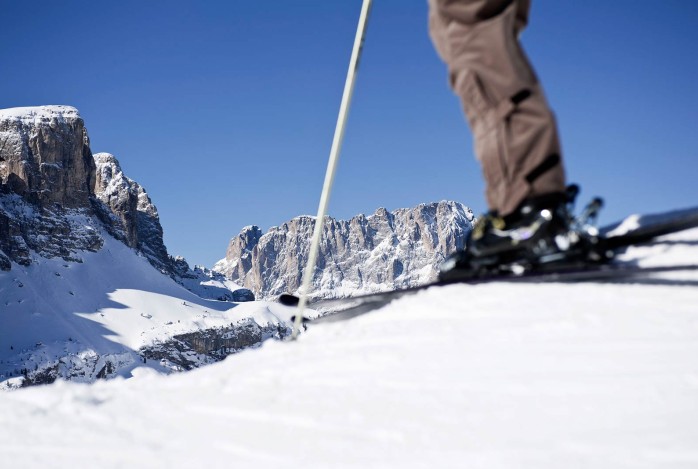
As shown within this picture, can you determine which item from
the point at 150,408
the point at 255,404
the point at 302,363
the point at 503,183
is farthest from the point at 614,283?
the point at 150,408

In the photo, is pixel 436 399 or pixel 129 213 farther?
pixel 129 213

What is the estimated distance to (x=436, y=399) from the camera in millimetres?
1291

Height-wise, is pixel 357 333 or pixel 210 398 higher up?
pixel 357 333

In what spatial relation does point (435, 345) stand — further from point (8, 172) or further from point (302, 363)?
point (8, 172)

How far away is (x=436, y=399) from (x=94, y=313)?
12721 centimetres

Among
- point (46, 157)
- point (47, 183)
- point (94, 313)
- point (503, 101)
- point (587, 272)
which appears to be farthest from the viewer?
point (46, 157)

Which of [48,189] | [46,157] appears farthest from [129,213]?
[46,157]

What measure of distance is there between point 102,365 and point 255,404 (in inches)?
4409

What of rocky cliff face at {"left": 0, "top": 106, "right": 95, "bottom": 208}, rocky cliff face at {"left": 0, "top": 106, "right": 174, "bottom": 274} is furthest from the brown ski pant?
rocky cliff face at {"left": 0, "top": 106, "right": 95, "bottom": 208}

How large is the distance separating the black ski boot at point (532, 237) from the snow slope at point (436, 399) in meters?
0.17

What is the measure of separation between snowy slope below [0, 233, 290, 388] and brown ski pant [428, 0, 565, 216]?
10158cm

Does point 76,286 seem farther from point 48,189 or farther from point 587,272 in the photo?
point 587,272

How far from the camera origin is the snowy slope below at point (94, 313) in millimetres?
101250

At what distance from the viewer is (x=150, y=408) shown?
56.1 inches
